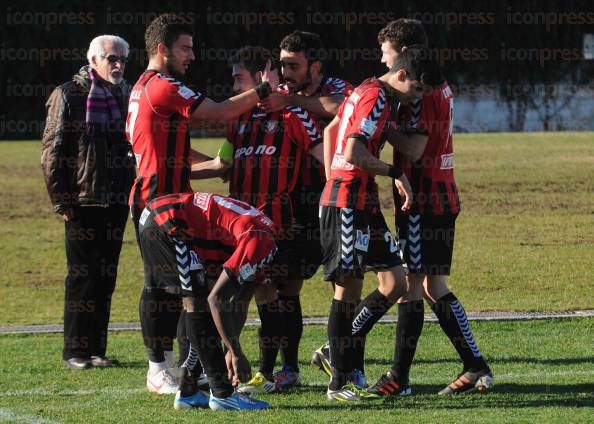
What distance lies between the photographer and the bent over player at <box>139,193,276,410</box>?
20.7 ft

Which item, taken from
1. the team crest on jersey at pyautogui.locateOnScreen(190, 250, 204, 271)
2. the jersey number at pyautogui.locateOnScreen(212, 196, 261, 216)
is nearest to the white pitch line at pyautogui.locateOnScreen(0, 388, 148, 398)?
the team crest on jersey at pyautogui.locateOnScreen(190, 250, 204, 271)

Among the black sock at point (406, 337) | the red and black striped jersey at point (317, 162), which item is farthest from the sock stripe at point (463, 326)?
the red and black striped jersey at point (317, 162)

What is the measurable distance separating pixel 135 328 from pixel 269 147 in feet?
9.52

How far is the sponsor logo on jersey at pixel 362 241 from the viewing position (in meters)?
6.54

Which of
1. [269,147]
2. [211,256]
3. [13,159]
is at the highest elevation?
[269,147]

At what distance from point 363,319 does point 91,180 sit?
1.99 m

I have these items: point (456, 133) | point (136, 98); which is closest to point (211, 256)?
point (136, 98)

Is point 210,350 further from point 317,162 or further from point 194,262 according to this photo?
point 317,162

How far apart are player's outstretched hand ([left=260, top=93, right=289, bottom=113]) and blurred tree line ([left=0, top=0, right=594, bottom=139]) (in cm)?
2076

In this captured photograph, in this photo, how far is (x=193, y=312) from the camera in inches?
253

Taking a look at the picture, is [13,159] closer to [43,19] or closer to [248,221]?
[43,19]

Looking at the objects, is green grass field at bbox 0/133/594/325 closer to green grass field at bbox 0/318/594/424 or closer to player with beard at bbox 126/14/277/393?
green grass field at bbox 0/318/594/424

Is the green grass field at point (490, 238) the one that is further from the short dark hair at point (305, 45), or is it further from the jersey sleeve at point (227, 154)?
the short dark hair at point (305, 45)

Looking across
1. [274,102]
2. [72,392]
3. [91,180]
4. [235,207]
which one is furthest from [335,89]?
[72,392]
